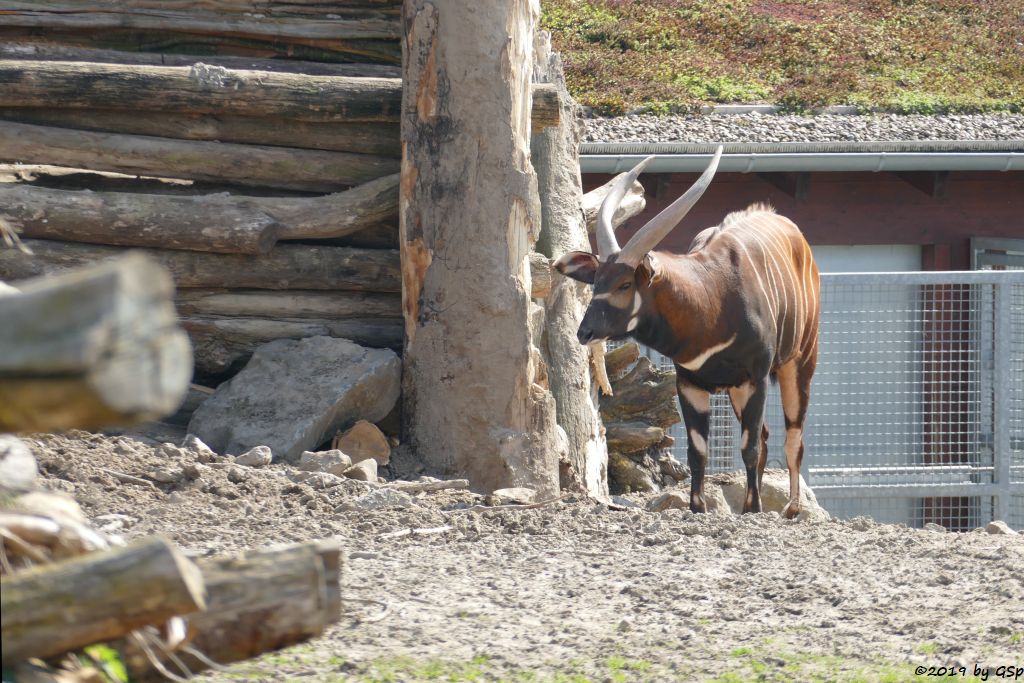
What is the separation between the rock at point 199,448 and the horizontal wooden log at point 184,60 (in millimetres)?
2250

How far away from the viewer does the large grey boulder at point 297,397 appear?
6137mm

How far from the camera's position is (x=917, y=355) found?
11.1 meters

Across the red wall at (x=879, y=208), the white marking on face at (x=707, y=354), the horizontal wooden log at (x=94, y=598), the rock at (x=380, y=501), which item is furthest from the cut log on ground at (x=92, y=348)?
the red wall at (x=879, y=208)

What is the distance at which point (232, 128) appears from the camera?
6812 mm

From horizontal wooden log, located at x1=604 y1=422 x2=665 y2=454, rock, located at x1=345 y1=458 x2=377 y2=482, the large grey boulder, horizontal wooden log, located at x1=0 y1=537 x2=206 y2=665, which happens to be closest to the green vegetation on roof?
horizontal wooden log, located at x1=604 y1=422 x2=665 y2=454

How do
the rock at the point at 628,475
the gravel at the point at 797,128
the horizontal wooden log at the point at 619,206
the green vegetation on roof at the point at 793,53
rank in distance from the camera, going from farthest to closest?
the green vegetation on roof at the point at 793,53, the gravel at the point at 797,128, the horizontal wooden log at the point at 619,206, the rock at the point at 628,475

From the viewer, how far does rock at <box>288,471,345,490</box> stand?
5652 mm

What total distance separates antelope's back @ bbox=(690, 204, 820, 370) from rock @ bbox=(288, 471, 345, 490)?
2549mm

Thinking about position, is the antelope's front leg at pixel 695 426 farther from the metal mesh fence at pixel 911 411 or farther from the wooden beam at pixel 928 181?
the wooden beam at pixel 928 181

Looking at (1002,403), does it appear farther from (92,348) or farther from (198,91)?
(92,348)

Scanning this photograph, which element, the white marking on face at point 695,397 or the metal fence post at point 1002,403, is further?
the metal fence post at point 1002,403

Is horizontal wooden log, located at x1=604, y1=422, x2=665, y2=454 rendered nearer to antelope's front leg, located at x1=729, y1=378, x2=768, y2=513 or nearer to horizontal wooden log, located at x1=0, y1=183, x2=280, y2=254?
antelope's front leg, located at x1=729, y1=378, x2=768, y2=513

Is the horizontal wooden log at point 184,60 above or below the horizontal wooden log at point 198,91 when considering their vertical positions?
above

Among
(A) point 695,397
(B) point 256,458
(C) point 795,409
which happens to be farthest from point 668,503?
(B) point 256,458
